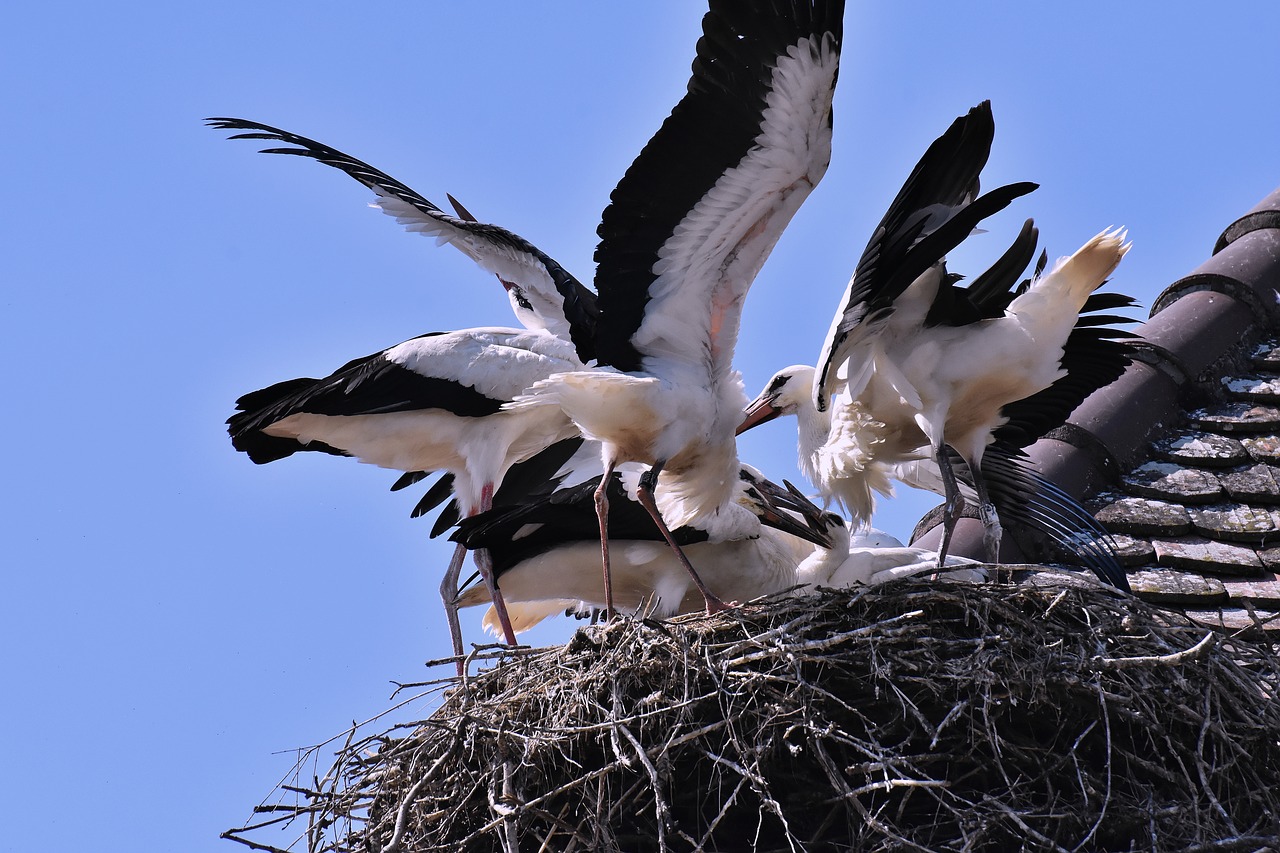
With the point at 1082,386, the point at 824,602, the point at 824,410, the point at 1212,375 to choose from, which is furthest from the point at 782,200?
the point at 1212,375

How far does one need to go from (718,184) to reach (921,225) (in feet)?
2.40

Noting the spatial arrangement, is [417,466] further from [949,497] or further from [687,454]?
[949,497]

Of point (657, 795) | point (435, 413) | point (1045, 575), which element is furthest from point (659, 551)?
point (657, 795)

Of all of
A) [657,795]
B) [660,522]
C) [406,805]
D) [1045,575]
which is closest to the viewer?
[657,795]

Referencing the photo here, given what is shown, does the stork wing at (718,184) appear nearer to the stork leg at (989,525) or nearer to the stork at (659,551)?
the stork at (659,551)

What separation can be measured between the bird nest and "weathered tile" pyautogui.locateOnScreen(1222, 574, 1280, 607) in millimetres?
734

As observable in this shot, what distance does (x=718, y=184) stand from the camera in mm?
5141

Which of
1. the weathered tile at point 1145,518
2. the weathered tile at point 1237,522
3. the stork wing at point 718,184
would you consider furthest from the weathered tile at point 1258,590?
the stork wing at point 718,184

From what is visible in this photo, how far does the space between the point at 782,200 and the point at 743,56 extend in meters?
0.53

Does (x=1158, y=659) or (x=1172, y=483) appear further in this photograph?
(x=1172, y=483)

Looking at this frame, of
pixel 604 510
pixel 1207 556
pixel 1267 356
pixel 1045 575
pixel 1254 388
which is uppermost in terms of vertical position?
pixel 604 510

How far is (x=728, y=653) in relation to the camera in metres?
4.53

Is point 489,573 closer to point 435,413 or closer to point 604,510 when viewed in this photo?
point 435,413

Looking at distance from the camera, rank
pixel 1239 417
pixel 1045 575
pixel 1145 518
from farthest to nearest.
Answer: pixel 1239 417, pixel 1145 518, pixel 1045 575
